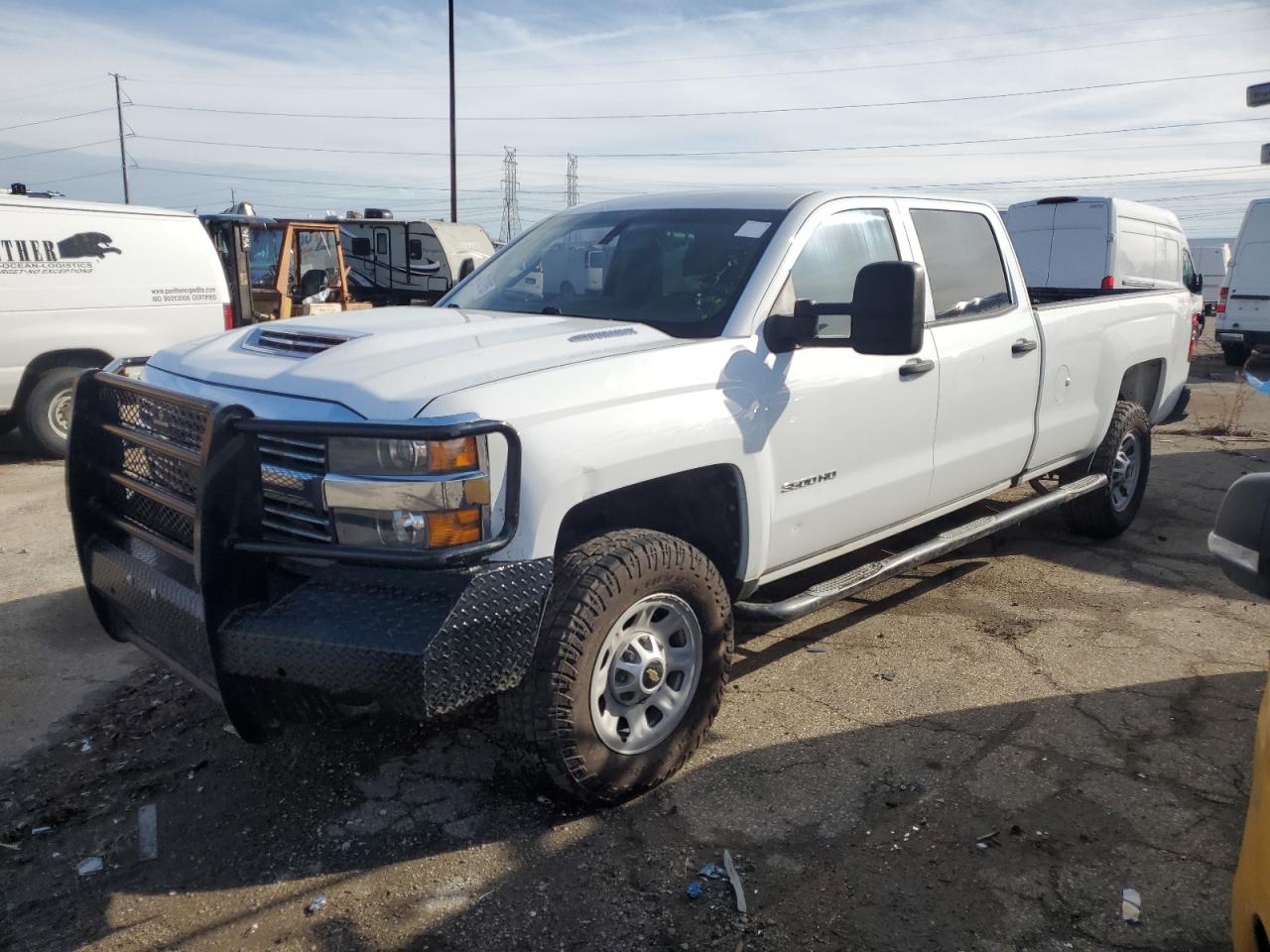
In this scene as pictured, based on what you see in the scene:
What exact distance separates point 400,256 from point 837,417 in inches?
764

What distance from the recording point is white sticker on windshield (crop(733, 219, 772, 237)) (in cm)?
385

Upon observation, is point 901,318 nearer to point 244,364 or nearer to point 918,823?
point 918,823

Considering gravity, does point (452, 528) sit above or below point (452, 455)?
below

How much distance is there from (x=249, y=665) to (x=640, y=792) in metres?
1.31

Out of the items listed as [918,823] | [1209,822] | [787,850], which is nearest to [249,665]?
[787,850]

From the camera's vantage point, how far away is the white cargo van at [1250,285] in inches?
615

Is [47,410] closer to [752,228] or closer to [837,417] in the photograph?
[752,228]

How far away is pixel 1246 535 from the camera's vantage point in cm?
176

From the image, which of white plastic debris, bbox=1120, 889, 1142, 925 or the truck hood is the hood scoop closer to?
the truck hood

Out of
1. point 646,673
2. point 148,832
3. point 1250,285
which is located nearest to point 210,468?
point 148,832

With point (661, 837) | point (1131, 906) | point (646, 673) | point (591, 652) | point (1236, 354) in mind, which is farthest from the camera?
point (1236, 354)

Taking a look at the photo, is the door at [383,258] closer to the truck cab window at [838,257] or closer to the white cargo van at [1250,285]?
the white cargo van at [1250,285]

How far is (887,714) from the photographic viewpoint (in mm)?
3971

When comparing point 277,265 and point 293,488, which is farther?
point 277,265
